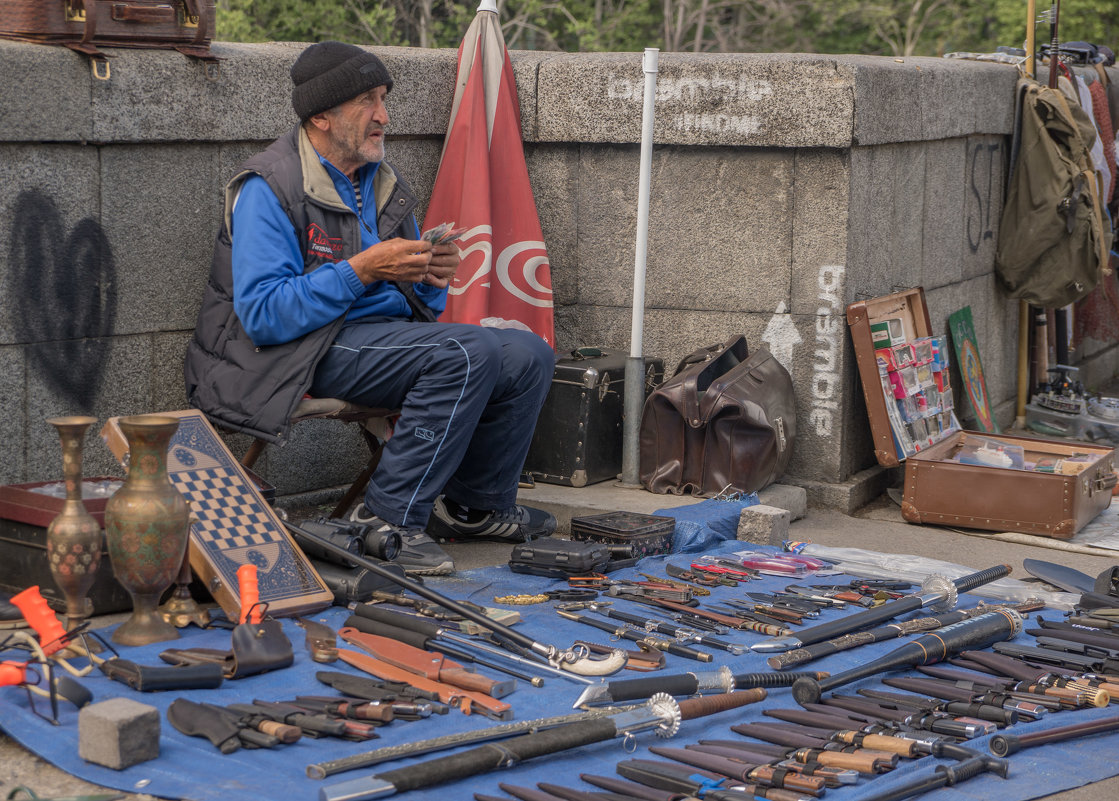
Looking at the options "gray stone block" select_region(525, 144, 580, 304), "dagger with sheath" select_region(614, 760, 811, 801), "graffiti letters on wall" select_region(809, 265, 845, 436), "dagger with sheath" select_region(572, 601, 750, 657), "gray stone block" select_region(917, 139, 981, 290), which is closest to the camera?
"dagger with sheath" select_region(614, 760, 811, 801)

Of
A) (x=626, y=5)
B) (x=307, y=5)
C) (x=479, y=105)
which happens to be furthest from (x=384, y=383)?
(x=626, y=5)

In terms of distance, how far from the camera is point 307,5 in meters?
17.7

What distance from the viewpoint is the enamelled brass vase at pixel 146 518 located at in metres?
3.58

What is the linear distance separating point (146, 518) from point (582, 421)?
2.54 m

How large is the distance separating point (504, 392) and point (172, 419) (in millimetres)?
1464

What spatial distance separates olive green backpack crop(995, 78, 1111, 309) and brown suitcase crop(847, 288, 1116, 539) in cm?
158

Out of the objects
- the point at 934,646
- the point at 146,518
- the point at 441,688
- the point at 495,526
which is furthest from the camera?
the point at 495,526

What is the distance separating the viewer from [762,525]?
5.28 metres

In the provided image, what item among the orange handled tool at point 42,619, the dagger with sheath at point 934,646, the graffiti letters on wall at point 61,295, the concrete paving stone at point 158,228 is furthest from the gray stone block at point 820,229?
the orange handled tool at point 42,619

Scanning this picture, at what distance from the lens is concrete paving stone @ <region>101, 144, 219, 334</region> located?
4789mm

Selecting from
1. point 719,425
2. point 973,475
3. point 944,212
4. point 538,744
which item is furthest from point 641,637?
point 944,212

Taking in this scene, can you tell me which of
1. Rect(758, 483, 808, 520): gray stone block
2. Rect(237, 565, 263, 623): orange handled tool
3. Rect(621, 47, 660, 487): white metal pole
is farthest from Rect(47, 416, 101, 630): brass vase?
Rect(758, 483, 808, 520): gray stone block

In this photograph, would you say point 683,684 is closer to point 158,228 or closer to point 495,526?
point 495,526

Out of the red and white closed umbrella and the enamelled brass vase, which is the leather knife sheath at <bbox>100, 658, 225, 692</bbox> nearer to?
the enamelled brass vase
